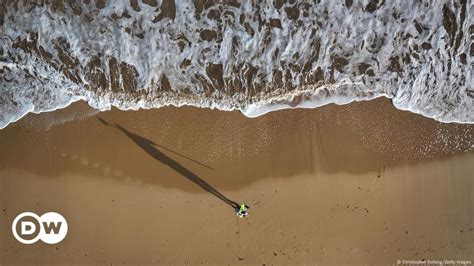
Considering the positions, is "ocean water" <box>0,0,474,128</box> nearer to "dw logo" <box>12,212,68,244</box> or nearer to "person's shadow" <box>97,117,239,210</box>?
"person's shadow" <box>97,117,239,210</box>

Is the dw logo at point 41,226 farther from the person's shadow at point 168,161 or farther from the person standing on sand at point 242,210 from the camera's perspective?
the person standing on sand at point 242,210

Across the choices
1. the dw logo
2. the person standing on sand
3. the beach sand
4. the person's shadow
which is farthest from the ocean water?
the dw logo

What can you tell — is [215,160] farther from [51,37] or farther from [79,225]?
[51,37]

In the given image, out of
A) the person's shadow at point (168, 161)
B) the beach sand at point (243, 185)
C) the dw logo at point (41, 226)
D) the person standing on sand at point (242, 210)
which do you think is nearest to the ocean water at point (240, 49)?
the beach sand at point (243, 185)

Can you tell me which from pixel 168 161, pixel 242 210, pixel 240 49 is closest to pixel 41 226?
pixel 168 161

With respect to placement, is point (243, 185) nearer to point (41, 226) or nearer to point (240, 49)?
point (240, 49)

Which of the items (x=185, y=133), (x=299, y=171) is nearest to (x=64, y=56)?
(x=185, y=133)
